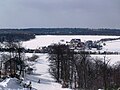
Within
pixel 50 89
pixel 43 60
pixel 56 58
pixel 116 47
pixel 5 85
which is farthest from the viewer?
pixel 116 47

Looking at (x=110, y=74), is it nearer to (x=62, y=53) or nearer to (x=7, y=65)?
(x=62, y=53)

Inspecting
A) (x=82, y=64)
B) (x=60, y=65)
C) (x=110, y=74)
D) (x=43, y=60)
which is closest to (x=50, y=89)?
(x=82, y=64)

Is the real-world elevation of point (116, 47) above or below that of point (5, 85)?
below

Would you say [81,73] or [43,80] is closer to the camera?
[81,73]

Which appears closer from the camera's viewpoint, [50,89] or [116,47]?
[50,89]

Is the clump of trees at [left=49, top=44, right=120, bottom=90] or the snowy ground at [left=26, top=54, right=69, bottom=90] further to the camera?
the clump of trees at [left=49, top=44, right=120, bottom=90]

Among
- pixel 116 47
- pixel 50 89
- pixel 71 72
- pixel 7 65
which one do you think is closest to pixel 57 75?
pixel 71 72

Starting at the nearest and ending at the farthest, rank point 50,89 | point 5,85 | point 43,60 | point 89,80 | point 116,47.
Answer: point 5,85
point 50,89
point 89,80
point 43,60
point 116,47

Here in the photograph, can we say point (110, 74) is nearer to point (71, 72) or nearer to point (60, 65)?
point (71, 72)

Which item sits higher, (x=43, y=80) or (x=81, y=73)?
(x=81, y=73)

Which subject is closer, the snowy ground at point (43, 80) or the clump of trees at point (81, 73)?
the snowy ground at point (43, 80)
